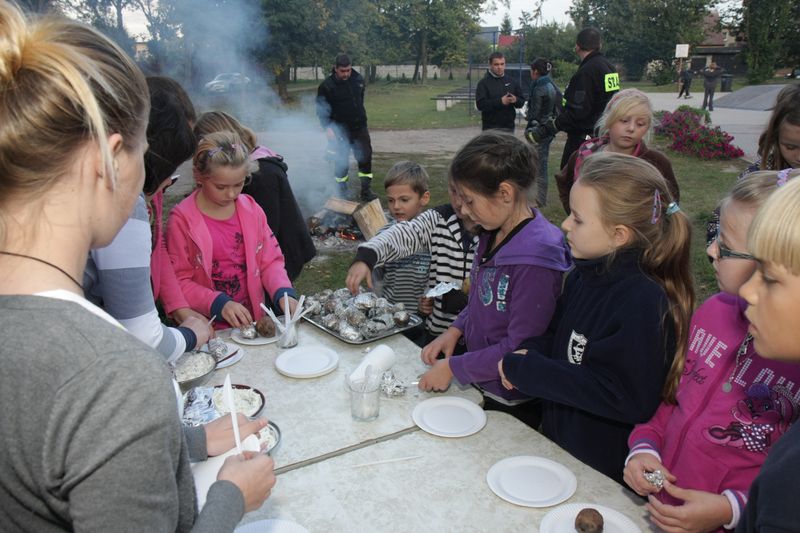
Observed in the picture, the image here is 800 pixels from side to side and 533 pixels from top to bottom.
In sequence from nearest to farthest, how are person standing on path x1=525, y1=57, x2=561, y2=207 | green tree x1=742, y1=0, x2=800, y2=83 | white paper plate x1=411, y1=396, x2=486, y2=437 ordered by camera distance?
white paper plate x1=411, y1=396, x2=486, y2=437
person standing on path x1=525, y1=57, x2=561, y2=207
green tree x1=742, y1=0, x2=800, y2=83

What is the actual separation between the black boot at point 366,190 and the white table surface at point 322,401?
6478mm

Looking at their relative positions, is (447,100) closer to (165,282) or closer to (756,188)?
(165,282)

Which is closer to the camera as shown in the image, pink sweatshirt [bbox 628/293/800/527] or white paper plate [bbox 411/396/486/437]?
pink sweatshirt [bbox 628/293/800/527]

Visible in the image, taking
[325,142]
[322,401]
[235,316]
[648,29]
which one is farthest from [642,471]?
[648,29]

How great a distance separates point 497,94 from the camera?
880 cm

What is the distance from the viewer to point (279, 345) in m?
2.46

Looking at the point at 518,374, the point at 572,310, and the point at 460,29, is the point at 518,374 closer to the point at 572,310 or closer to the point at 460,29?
the point at 572,310

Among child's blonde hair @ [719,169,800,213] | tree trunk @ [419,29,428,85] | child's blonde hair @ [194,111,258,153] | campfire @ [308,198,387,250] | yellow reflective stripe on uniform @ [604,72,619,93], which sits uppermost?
tree trunk @ [419,29,428,85]

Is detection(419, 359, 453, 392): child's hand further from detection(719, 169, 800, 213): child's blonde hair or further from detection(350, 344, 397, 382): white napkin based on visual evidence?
detection(719, 169, 800, 213): child's blonde hair

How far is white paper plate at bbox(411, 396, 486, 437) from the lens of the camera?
1.79 meters

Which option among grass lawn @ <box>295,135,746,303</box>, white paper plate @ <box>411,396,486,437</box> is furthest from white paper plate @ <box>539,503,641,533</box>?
grass lawn @ <box>295,135,746,303</box>

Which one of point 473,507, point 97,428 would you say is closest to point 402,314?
point 473,507

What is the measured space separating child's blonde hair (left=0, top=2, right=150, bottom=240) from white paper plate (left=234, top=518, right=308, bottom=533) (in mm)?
914

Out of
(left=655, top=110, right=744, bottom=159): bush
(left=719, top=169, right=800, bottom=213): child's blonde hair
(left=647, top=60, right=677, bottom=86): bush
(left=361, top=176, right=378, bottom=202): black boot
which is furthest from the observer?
(left=647, top=60, right=677, bottom=86): bush
